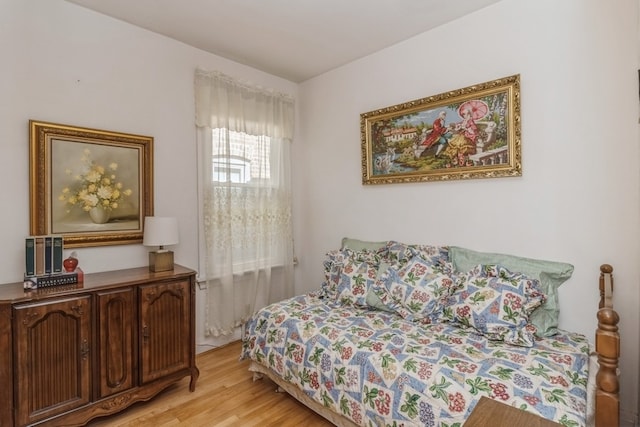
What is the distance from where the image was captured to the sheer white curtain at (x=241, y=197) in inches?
114

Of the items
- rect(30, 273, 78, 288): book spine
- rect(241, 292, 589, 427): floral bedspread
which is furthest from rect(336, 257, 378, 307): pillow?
rect(30, 273, 78, 288): book spine

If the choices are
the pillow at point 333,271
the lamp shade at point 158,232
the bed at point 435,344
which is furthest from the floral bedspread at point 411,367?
the lamp shade at point 158,232

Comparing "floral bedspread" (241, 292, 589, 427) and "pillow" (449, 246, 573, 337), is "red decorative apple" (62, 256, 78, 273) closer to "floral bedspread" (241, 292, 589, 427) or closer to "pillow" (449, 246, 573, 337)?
"floral bedspread" (241, 292, 589, 427)

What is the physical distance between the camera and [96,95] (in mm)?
2338

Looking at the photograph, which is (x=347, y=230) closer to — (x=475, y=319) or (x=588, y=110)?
(x=475, y=319)

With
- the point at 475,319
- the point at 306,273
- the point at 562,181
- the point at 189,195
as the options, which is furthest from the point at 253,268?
the point at 562,181

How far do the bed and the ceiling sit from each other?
68.0 inches

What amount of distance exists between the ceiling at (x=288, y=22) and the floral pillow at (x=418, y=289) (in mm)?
1784

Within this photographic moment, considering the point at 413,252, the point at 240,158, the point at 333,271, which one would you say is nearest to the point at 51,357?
the point at 333,271

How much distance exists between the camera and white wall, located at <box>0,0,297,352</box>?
2.02 m

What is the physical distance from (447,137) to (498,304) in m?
1.27

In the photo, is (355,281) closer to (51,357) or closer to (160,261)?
(160,261)

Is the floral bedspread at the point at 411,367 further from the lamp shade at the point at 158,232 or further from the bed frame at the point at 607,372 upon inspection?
the lamp shade at the point at 158,232

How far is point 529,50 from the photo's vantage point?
2154 mm
